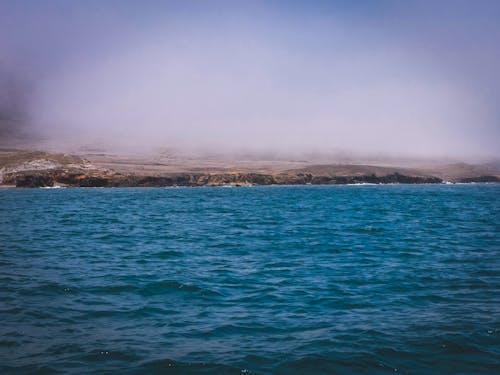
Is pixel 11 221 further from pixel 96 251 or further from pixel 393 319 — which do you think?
pixel 393 319

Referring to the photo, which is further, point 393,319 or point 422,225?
point 422,225

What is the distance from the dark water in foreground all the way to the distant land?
9819 centimetres

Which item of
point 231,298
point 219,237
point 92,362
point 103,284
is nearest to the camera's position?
point 92,362

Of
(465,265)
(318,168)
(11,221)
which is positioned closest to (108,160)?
(318,168)

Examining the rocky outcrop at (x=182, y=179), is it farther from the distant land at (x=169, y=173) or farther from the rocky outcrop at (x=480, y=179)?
the rocky outcrop at (x=480, y=179)

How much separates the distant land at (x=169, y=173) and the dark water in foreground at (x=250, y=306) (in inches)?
3866

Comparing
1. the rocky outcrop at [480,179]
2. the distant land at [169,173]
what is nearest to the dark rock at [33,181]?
the distant land at [169,173]

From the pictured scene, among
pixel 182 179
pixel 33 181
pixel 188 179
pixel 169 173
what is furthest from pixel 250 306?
pixel 169 173

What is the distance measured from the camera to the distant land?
11450 centimetres

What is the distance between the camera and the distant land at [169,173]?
114 metres

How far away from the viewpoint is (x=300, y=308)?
36.4 ft

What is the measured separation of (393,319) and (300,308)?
2.17m

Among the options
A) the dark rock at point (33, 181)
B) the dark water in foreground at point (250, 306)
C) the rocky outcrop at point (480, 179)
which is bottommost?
the dark rock at point (33, 181)

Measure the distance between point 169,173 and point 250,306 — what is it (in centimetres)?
12793
